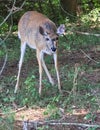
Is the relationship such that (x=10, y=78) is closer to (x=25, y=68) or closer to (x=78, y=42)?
(x=25, y=68)

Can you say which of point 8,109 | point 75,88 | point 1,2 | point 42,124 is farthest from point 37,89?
point 1,2

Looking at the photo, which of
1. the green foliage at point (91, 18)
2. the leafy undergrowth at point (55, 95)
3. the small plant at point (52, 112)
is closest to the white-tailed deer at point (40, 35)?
the leafy undergrowth at point (55, 95)

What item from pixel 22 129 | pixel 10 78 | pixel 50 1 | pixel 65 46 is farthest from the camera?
pixel 50 1

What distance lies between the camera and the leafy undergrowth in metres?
6.66

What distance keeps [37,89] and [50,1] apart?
9490mm

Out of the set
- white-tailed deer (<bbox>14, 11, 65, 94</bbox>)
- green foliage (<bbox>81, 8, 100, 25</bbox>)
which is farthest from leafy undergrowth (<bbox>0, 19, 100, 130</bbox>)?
green foliage (<bbox>81, 8, 100, 25</bbox>)

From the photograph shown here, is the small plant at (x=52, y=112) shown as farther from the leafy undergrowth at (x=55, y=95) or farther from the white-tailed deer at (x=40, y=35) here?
the white-tailed deer at (x=40, y=35)

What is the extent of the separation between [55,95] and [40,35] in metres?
1.20

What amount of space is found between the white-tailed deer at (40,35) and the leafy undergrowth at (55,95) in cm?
26

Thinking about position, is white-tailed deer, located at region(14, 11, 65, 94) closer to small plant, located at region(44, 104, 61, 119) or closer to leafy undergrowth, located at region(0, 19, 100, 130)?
leafy undergrowth, located at region(0, 19, 100, 130)

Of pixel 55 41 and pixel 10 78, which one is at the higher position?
pixel 55 41

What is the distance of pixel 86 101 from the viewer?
746 centimetres

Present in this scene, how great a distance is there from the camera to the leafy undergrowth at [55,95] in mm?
6660

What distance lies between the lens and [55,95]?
25.9ft
